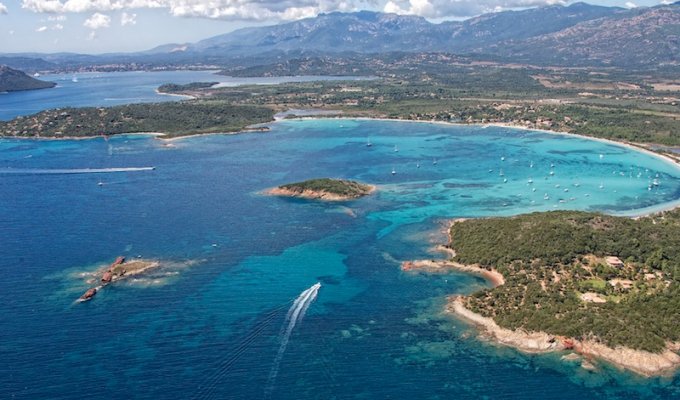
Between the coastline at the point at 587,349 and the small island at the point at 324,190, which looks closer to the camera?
the coastline at the point at 587,349

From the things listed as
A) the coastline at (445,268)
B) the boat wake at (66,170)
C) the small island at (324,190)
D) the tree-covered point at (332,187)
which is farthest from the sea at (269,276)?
the tree-covered point at (332,187)

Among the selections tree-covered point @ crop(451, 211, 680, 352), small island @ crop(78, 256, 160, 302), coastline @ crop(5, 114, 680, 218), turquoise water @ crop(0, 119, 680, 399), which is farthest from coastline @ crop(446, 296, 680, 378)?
coastline @ crop(5, 114, 680, 218)

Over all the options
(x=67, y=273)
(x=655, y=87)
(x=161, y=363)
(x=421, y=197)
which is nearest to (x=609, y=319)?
(x=161, y=363)

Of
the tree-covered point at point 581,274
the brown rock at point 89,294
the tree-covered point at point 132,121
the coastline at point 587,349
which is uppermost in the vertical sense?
the tree-covered point at point 132,121

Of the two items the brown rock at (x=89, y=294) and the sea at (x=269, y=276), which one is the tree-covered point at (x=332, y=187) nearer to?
the sea at (x=269, y=276)

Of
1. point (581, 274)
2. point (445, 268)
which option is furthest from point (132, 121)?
point (581, 274)

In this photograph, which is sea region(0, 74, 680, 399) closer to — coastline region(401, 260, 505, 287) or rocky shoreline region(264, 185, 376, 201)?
coastline region(401, 260, 505, 287)

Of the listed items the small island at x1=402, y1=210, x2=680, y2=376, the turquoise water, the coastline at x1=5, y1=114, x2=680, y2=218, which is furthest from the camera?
the coastline at x1=5, y1=114, x2=680, y2=218
